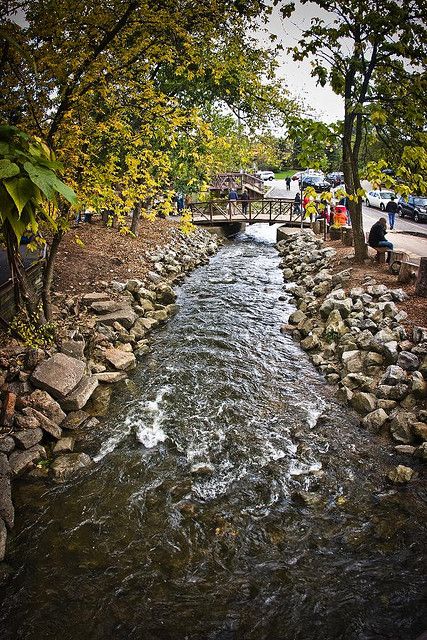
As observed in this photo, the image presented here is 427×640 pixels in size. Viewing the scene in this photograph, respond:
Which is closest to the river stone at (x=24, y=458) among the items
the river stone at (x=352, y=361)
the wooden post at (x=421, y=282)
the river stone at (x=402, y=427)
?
the river stone at (x=402, y=427)

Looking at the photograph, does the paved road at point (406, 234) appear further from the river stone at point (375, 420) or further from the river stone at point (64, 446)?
the river stone at point (64, 446)

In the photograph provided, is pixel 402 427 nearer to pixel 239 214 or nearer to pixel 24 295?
pixel 24 295

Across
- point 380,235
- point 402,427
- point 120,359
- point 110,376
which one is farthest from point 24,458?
point 380,235

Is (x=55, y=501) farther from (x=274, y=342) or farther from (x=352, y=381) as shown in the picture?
(x=274, y=342)

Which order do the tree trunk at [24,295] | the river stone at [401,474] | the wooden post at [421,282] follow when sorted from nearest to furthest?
the river stone at [401,474] → the tree trunk at [24,295] → the wooden post at [421,282]

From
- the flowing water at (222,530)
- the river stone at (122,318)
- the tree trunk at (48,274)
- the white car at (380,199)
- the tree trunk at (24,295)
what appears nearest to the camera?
the flowing water at (222,530)

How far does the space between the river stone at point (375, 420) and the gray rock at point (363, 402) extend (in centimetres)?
20

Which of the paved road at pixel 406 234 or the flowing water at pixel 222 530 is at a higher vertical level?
the paved road at pixel 406 234

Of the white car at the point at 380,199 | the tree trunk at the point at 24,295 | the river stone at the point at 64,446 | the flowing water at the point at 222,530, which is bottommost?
the flowing water at the point at 222,530

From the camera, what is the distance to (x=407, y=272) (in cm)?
948

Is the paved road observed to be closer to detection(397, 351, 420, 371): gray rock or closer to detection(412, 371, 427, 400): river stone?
detection(397, 351, 420, 371): gray rock

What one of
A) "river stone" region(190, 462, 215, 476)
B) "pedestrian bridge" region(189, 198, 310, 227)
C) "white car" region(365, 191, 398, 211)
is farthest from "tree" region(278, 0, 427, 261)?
"white car" region(365, 191, 398, 211)

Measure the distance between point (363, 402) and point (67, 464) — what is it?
193 inches

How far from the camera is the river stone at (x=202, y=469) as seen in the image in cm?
526
